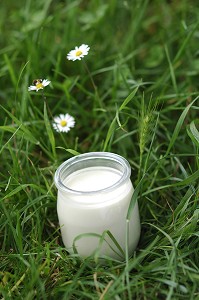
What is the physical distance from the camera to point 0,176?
160cm

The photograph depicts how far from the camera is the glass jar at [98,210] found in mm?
1269

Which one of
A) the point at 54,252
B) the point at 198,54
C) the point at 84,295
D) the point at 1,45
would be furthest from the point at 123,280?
the point at 1,45

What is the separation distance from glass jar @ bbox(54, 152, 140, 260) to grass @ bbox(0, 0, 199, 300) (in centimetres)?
4

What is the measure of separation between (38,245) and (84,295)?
0.18 metres

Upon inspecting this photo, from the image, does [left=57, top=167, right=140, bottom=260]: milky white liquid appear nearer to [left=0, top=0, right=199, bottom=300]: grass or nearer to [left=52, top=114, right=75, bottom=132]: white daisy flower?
[left=0, top=0, right=199, bottom=300]: grass

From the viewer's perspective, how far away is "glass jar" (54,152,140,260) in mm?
1269

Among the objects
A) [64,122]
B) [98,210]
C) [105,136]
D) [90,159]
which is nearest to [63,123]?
[64,122]

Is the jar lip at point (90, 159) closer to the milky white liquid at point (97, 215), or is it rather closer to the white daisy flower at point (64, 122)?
the milky white liquid at point (97, 215)

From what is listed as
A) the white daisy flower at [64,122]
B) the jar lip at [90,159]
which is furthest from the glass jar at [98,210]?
the white daisy flower at [64,122]

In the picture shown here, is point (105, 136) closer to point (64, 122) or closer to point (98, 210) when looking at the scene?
point (64, 122)

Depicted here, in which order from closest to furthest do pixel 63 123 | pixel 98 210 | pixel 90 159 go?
pixel 98 210 → pixel 90 159 → pixel 63 123

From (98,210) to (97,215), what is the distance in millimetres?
14

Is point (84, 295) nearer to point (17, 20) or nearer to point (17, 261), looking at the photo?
point (17, 261)

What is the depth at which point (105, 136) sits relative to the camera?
68.4 inches
